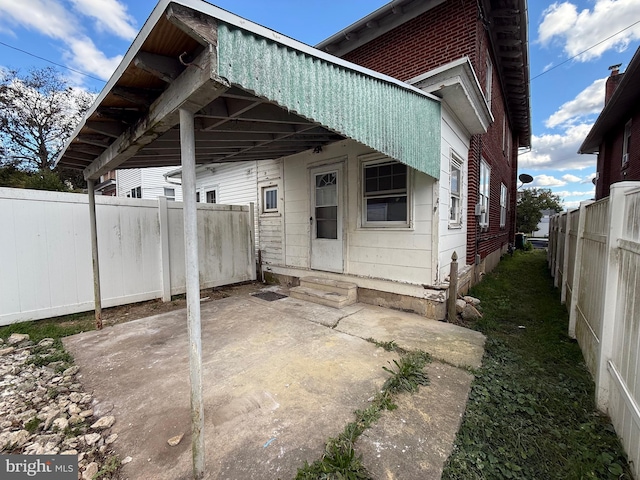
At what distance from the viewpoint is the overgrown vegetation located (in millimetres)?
1535

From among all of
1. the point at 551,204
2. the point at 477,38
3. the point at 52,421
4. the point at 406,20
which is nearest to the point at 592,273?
the point at 477,38

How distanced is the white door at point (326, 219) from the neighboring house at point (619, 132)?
802cm

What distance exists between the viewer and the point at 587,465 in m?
1.66

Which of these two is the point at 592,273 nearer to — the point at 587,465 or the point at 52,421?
the point at 587,465

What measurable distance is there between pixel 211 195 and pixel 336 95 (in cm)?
890

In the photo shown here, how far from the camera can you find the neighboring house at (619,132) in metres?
7.98

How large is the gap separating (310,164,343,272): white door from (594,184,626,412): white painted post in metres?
3.82

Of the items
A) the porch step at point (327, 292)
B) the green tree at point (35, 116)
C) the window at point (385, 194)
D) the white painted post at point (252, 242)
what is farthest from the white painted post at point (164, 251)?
the green tree at point (35, 116)

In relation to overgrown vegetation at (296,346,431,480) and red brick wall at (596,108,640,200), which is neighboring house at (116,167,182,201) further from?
red brick wall at (596,108,640,200)

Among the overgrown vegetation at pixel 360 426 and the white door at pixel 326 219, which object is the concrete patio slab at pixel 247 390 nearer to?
the overgrown vegetation at pixel 360 426

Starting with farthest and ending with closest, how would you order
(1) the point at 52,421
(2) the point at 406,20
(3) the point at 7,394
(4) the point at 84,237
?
(2) the point at 406,20
(4) the point at 84,237
(3) the point at 7,394
(1) the point at 52,421

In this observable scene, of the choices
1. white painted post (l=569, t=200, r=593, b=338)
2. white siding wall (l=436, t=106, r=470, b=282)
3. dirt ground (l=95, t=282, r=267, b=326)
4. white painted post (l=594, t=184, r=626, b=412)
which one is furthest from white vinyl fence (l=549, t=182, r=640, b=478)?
dirt ground (l=95, t=282, r=267, b=326)

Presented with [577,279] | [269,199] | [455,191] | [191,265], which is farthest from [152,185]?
[577,279]

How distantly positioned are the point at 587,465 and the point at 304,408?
1.84 m
